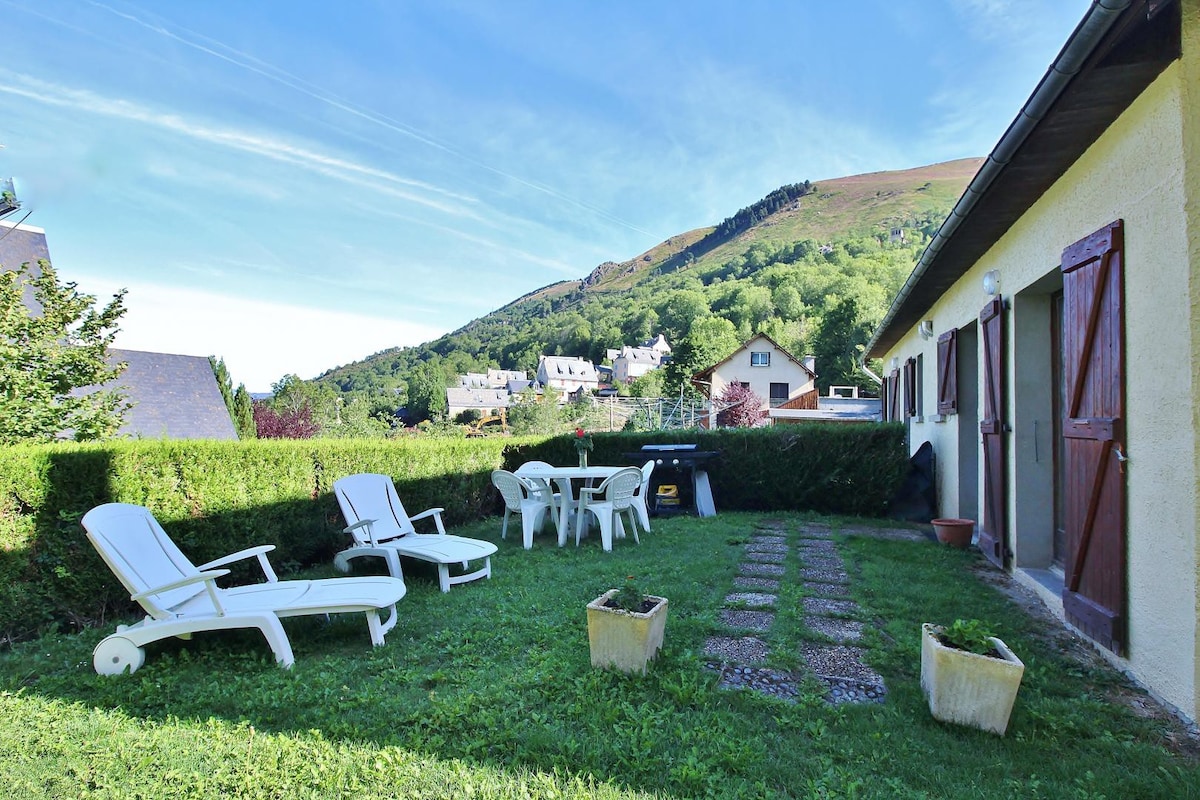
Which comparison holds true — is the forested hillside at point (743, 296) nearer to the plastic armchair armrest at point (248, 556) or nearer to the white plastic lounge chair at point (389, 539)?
the white plastic lounge chair at point (389, 539)

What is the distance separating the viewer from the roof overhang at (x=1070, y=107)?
2.34 metres

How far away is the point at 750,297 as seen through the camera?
2557 inches

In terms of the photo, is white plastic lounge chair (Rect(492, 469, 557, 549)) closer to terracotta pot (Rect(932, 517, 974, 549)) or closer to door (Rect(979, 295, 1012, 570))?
terracotta pot (Rect(932, 517, 974, 549))

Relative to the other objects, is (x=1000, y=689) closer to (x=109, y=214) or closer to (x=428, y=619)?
(x=428, y=619)

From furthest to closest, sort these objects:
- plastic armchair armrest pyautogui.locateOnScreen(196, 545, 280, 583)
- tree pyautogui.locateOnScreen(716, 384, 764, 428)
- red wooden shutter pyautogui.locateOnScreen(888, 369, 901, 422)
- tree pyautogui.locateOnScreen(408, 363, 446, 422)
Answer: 1. tree pyautogui.locateOnScreen(408, 363, 446, 422)
2. tree pyautogui.locateOnScreen(716, 384, 764, 428)
3. red wooden shutter pyautogui.locateOnScreen(888, 369, 901, 422)
4. plastic armchair armrest pyautogui.locateOnScreen(196, 545, 280, 583)

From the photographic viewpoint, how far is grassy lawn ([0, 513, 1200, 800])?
2021 mm

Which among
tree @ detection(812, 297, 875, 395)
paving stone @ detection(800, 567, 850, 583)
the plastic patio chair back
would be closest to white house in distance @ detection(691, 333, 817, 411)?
tree @ detection(812, 297, 875, 395)

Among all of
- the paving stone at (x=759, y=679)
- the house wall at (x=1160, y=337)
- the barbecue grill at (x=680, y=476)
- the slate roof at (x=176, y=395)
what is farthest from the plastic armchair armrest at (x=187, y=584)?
the slate roof at (x=176, y=395)

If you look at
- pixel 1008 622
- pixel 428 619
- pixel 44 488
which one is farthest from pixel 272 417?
pixel 1008 622

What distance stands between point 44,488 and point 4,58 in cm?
560

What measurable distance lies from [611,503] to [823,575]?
2224mm

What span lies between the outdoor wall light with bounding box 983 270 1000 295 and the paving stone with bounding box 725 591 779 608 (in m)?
3.28

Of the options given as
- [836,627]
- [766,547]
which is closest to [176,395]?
[766,547]

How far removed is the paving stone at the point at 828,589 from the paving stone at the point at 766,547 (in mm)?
1271
